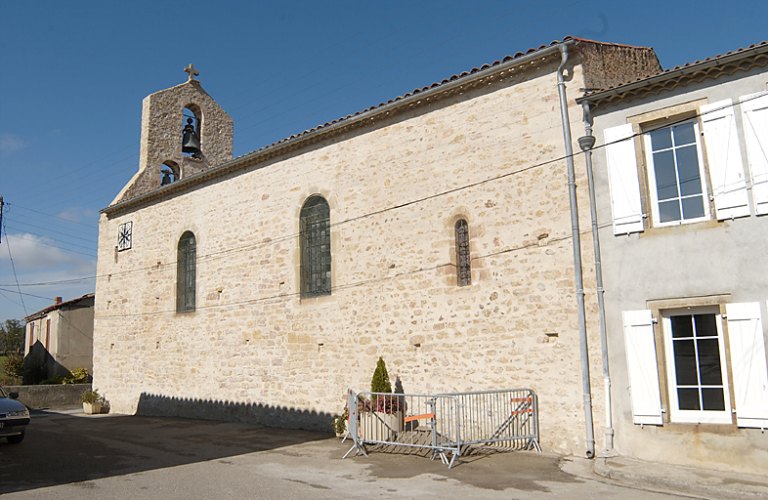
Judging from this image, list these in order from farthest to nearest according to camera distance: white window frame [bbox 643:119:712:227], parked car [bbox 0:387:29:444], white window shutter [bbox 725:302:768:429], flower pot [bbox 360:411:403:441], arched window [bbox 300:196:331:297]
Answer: arched window [bbox 300:196:331:297] < parked car [bbox 0:387:29:444] < flower pot [bbox 360:411:403:441] < white window frame [bbox 643:119:712:227] < white window shutter [bbox 725:302:768:429]

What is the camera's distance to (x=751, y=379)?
7746 millimetres

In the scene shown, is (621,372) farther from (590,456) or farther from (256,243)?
(256,243)

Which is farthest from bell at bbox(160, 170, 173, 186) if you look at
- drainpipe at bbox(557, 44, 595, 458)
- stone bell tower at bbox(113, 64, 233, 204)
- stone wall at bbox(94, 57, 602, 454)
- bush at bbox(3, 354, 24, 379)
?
drainpipe at bbox(557, 44, 595, 458)

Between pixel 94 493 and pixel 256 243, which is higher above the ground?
pixel 256 243

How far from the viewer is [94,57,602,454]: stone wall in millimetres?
9789

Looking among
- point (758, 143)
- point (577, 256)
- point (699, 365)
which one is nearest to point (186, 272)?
point (577, 256)

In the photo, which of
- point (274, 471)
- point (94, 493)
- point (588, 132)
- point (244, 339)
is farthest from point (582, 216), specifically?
point (244, 339)

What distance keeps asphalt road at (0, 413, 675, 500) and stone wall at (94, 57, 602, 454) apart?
4.83ft

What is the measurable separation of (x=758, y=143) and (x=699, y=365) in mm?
3010

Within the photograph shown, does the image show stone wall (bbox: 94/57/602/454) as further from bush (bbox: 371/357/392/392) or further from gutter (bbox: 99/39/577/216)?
bush (bbox: 371/357/392/392)

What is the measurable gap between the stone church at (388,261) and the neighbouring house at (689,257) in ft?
1.80

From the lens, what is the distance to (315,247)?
13.5 m

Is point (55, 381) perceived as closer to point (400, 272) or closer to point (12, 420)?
point (12, 420)

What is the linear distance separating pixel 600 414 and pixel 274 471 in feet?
15.5
